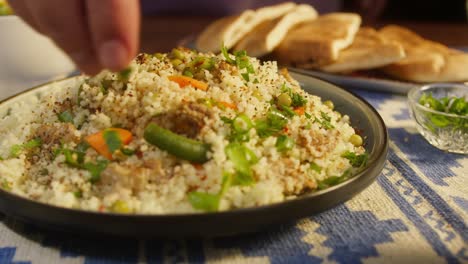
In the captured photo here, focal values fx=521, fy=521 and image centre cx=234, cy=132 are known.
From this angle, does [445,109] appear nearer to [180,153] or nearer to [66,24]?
[180,153]

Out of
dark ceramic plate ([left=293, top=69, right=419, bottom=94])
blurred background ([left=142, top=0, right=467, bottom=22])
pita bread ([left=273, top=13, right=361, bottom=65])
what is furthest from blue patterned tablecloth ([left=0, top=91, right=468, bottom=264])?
blurred background ([left=142, top=0, right=467, bottom=22])

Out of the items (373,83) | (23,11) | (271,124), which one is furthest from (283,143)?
A: (373,83)

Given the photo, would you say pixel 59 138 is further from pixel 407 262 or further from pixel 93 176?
pixel 407 262

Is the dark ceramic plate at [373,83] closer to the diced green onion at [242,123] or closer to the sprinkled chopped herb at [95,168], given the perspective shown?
the diced green onion at [242,123]

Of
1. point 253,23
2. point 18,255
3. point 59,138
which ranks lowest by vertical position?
point 253,23

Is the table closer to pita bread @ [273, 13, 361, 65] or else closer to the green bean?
the green bean

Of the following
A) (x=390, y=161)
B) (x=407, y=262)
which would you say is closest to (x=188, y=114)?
(x=407, y=262)

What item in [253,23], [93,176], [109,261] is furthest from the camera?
[253,23]
